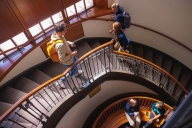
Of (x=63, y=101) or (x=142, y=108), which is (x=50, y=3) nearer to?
(x=63, y=101)

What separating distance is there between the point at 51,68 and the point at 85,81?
4.55ft

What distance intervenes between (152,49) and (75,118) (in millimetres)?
4289

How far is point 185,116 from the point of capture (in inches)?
72.1

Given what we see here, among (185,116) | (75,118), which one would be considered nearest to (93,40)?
(75,118)

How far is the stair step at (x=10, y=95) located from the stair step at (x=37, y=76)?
61cm

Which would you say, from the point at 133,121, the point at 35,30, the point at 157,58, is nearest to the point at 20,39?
the point at 35,30

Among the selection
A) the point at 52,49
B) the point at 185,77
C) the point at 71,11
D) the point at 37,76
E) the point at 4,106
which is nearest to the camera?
the point at 52,49

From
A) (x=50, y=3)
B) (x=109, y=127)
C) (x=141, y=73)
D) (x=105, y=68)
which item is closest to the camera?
(x=50, y=3)

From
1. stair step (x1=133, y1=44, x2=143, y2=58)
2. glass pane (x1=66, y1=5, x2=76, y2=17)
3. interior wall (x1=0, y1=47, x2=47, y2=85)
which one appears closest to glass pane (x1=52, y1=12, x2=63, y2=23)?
glass pane (x1=66, y1=5, x2=76, y2=17)

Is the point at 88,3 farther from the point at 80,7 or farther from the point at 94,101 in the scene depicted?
the point at 94,101

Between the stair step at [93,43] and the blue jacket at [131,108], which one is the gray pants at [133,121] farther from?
the stair step at [93,43]

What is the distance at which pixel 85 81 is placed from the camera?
4387 mm

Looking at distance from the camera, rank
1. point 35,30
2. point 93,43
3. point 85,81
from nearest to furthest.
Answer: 1. point 85,81
2. point 35,30
3. point 93,43

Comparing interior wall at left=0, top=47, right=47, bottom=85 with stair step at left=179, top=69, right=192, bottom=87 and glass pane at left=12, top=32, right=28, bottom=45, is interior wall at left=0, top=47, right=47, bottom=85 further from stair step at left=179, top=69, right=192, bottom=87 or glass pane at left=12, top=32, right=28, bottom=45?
stair step at left=179, top=69, right=192, bottom=87
